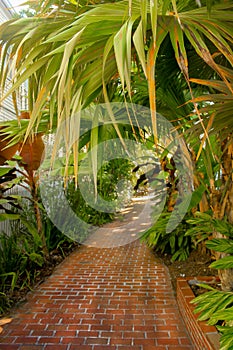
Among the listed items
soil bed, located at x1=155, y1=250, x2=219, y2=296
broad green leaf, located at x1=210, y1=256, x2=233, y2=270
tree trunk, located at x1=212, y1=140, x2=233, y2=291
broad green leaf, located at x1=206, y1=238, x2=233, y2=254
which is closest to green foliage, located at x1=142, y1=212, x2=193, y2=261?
soil bed, located at x1=155, y1=250, x2=219, y2=296

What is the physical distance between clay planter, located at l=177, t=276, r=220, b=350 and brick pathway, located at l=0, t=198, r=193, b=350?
0.30ft

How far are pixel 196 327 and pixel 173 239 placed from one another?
2.05m

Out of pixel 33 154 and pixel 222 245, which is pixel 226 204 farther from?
pixel 33 154

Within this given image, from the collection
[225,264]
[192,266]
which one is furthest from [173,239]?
[225,264]

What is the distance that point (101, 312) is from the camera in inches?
112

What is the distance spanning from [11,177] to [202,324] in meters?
2.38

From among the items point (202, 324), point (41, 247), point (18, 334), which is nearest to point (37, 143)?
point (41, 247)

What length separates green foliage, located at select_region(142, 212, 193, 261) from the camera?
3.93 meters

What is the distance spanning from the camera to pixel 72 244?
5.30 m

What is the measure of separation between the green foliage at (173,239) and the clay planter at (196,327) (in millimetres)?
1062

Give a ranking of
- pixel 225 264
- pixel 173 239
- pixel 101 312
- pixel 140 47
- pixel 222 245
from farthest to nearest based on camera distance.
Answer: pixel 173 239, pixel 101 312, pixel 222 245, pixel 225 264, pixel 140 47

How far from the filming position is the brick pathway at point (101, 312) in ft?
7.66

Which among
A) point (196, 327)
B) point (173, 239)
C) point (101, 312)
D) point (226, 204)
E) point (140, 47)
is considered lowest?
point (101, 312)

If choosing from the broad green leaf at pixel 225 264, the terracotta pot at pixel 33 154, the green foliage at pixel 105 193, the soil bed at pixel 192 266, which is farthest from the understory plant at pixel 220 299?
the green foliage at pixel 105 193
